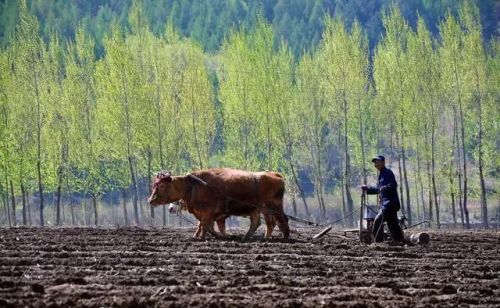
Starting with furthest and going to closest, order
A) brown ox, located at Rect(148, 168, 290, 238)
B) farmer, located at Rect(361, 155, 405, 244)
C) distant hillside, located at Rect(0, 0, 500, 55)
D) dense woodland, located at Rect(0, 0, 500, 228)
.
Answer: distant hillside, located at Rect(0, 0, 500, 55) → dense woodland, located at Rect(0, 0, 500, 228) → brown ox, located at Rect(148, 168, 290, 238) → farmer, located at Rect(361, 155, 405, 244)

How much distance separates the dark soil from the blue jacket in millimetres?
1080

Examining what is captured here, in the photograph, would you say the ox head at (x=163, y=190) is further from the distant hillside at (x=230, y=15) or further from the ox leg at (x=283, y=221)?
the distant hillside at (x=230, y=15)

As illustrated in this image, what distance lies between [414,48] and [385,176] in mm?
26122

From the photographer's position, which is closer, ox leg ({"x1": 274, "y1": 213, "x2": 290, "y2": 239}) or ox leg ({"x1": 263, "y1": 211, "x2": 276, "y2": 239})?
ox leg ({"x1": 274, "y1": 213, "x2": 290, "y2": 239})

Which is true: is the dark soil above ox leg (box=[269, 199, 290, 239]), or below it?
below

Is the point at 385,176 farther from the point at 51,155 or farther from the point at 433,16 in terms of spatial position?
the point at 433,16

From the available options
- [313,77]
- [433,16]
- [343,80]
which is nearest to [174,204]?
[343,80]

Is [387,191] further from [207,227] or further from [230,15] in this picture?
[230,15]

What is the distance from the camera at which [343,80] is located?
141 ft

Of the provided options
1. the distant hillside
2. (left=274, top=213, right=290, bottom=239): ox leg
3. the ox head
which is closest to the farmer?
(left=274, top=213, right=290, bottom=239): ox leg

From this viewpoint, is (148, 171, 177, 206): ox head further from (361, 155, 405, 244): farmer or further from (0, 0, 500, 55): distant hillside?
(0, 0, 500, 55): distant hillside

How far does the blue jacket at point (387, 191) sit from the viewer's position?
58.4 feet

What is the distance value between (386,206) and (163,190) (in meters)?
4.86

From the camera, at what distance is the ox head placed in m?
19.7
